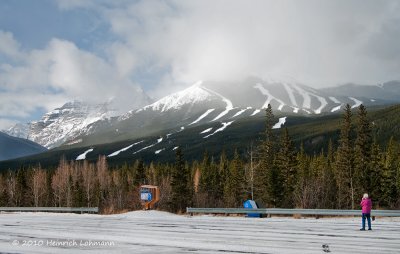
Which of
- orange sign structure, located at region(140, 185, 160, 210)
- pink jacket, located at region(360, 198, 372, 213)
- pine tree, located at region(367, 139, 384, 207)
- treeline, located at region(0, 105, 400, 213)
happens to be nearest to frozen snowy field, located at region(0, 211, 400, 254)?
pink jacket, located at region(360, 198, 372, 213)

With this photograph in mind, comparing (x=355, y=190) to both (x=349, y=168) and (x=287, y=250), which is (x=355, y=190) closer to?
(x=349, y=168)

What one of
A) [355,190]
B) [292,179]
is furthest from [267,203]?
[355,190]

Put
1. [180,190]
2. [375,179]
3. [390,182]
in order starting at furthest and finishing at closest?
[390,182], [180,190], [375,179]

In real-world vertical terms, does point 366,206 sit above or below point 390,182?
above

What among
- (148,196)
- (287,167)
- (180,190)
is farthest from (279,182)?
(148,196)

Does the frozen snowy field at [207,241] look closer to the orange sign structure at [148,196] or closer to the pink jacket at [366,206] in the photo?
the pink jacket at [366,206]

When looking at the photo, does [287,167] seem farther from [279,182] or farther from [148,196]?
[148,196]

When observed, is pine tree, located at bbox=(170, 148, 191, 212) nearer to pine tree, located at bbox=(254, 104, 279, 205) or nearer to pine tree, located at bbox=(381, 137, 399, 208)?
pine tree, located at bbox=(254, 104, 279, 205)

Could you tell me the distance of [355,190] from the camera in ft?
191

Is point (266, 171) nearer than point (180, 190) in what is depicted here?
Yes

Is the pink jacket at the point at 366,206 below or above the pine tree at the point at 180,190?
above

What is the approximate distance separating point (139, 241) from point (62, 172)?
373ft

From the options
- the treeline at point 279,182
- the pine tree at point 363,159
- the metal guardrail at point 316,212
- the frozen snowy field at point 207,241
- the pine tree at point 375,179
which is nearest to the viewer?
the frozen snowy field at point 207,241

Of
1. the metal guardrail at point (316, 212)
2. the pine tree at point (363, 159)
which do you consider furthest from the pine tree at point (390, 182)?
A: the metal guardrail at point (316, 212)
